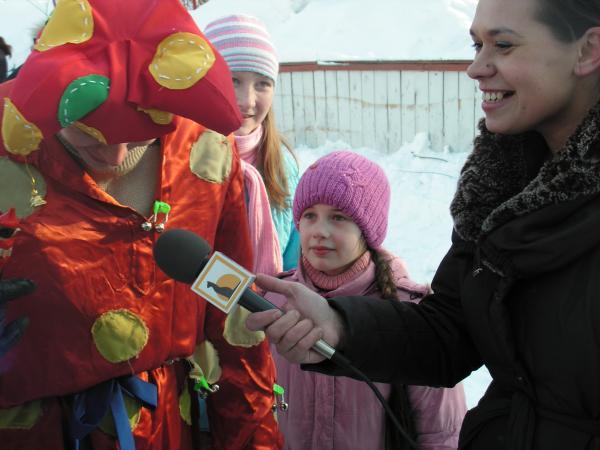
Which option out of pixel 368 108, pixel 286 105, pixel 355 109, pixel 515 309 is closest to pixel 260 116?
pixel 515 309

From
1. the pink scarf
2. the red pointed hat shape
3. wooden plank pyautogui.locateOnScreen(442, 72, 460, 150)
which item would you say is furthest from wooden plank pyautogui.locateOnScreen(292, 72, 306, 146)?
the red pointed hat shape

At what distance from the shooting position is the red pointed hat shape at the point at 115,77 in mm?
1497

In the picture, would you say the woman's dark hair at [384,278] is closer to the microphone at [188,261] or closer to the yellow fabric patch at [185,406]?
the yellow fabric patch at [185,406]

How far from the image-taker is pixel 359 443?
A: 8.09 feet

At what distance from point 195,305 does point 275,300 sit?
2.54 ft

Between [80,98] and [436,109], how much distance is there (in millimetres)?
7219

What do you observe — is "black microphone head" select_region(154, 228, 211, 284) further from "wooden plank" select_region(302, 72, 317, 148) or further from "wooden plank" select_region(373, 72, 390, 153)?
"wooden plank" select_region(302, 72, 317, 148)

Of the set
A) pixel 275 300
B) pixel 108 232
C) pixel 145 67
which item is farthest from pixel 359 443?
pixel 145 67

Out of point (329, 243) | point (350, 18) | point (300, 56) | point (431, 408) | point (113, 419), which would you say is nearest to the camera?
point (113, 419)

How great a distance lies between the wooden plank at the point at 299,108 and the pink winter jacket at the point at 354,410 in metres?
7.05

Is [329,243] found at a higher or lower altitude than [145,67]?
lower

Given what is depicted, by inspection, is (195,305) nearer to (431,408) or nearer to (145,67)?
(145,67)

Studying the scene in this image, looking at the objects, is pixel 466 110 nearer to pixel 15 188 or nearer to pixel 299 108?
pixel 299 108

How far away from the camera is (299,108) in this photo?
31.2 feet
